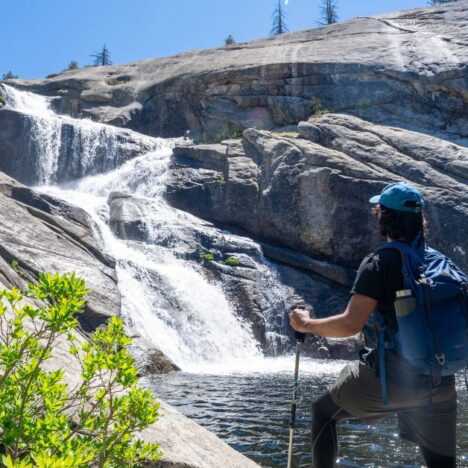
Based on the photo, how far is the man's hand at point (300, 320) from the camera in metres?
4.07

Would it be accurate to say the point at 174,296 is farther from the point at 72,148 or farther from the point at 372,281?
the point at 72,148

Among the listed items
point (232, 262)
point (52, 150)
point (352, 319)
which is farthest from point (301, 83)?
point (352, 319)

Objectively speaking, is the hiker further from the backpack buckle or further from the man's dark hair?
the backpack buckle

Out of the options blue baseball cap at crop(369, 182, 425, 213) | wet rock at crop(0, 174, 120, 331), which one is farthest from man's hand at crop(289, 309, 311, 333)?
wet rock at crop(0, 174, 120, 331)

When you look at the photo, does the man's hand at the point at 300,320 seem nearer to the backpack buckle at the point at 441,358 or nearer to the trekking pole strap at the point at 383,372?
the trekking pole strap at the point at 383,372

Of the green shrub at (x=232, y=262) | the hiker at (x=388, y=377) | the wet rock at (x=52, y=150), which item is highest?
the wet rock at (x=52, y=150)

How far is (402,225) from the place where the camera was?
396 cm

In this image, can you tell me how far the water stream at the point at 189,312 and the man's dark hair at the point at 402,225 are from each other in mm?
3557

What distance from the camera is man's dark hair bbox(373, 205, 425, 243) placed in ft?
12.9

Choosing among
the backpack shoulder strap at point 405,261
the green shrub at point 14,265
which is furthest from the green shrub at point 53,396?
the green shrub at point 14,265

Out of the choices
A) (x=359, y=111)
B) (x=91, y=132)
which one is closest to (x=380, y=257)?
(x=359, y=111)

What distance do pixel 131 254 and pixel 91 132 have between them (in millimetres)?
13433

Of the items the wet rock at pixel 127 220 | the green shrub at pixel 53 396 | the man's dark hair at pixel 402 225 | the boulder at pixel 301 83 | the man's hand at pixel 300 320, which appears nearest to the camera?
the green shrub at pixel 53 396

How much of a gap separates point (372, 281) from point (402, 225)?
0.56 meters
